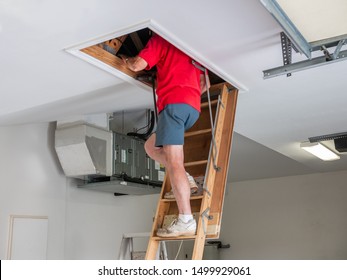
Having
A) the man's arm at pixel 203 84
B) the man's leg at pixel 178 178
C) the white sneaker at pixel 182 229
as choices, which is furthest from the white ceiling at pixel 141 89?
the white sneaker at pixel 182 229

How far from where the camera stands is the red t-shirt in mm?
2988

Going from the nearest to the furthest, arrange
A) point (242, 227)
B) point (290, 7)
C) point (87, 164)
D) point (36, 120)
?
point (290, 7) → point (36, 120) → point (87, 164) → point (242, 227)

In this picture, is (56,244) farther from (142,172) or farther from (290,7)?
(290,7)

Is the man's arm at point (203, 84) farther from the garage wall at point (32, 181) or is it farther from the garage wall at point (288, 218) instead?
the garage wall at point (288, 218)

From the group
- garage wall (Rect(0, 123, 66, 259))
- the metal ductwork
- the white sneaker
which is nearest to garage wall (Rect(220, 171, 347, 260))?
garage wall (Rect(0, 123, 66, 259))

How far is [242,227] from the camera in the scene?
8797mm

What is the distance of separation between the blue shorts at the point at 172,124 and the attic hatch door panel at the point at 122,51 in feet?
1.37

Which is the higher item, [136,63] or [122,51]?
[122,51]

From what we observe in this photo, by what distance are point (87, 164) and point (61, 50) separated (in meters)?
2.00

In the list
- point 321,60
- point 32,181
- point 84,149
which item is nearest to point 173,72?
point 321,60

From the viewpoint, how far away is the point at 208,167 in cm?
321

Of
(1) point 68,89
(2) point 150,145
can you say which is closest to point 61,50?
(1) point 68,89

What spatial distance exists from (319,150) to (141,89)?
325cm

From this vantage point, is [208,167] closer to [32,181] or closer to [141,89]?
[141,89]
